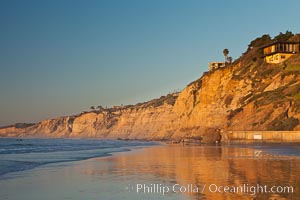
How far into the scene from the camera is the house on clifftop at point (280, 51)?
7600 cm

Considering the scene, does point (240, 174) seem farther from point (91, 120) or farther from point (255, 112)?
point (91, 120)

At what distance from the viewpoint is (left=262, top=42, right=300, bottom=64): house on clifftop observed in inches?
2992

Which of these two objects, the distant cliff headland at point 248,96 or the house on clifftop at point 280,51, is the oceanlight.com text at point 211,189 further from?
the house on clifftop at point 280,51

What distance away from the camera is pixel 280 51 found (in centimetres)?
7612

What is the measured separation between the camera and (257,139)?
51969 millimetres

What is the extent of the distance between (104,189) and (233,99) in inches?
2384

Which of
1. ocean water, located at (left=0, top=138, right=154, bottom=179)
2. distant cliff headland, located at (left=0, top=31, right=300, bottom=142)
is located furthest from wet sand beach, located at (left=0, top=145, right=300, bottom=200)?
distant cliff headland, located at (left=0, top=31, right=300, bottom=142)

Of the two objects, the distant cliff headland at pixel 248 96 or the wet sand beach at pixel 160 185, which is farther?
the distant cliff headland at pixel 248 96

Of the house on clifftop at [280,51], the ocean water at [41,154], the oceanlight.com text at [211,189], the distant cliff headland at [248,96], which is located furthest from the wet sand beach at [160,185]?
the house on clifftop at [280,51]

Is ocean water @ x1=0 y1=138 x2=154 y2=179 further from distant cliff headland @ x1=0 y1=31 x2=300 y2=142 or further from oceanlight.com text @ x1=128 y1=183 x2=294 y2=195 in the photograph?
distant cliff headland @ x1=0 y1=31 x2=300 y2=142

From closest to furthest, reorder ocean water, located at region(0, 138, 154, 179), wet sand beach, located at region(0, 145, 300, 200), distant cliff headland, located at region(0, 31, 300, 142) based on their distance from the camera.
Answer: wet sand beach, located at region(0, 145, 300, 200) → ocean water, located at region(0, 138, 154, 179) → distant cliff headland, located at region(0, 31, 300, 142)

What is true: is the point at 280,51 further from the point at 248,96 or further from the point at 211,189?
the point at 211,189

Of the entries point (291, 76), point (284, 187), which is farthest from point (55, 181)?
point (291, 76)

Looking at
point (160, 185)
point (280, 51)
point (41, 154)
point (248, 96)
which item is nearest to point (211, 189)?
point (160, 185)
